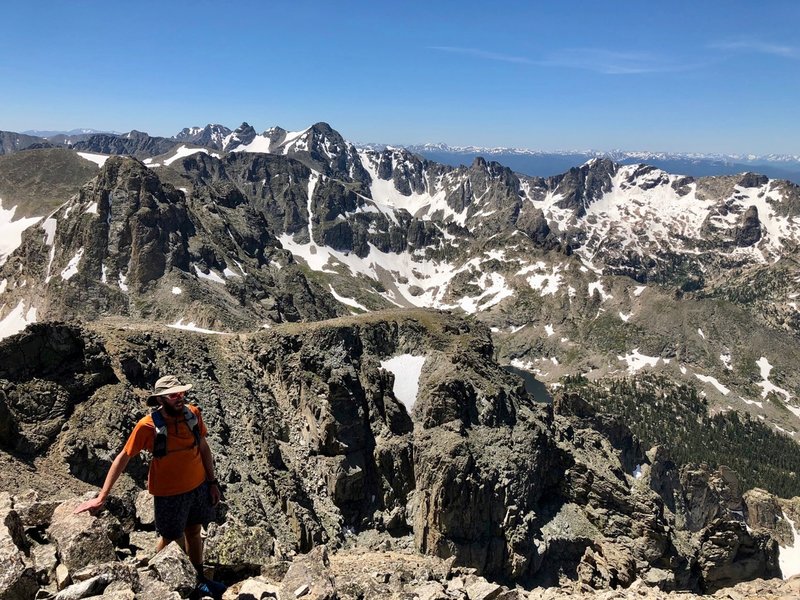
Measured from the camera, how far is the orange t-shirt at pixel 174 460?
1371 centimetres

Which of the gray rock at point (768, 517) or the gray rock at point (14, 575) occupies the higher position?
the gray rock at point (14, 575)

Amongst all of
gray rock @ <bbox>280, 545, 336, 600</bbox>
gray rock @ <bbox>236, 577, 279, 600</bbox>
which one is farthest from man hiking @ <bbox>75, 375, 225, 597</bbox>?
gray rock @ <bbox>280, 545, 336, 600</bbox>

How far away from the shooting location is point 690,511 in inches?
4434

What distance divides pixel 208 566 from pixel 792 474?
213162 millimetres

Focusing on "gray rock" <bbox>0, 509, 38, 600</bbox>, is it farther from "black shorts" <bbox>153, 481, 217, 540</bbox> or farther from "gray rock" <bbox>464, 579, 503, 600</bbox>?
"gray rock" <bbox>464, 579, 503, 600</bbox>

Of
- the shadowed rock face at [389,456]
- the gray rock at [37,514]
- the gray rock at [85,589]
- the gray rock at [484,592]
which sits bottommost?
the shadowed rock face at [389,456]

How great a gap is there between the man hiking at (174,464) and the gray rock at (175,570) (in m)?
0.78

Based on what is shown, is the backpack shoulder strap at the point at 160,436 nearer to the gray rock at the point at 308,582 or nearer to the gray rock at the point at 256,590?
the gray rock at the point at 256,590

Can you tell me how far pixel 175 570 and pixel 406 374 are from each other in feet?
199

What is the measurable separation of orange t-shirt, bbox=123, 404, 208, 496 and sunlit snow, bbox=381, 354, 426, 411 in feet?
181

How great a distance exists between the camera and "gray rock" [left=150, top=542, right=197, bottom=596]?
514 inches

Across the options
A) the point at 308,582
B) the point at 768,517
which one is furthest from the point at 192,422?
the point at 768,517

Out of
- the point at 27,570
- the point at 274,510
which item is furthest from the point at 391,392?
the point at 27,570

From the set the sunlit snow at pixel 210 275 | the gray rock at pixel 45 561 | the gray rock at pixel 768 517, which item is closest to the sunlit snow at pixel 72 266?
the sunlit snow at pixel 210 275
